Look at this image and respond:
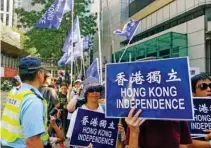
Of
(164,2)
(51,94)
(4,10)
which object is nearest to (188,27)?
(164,2)

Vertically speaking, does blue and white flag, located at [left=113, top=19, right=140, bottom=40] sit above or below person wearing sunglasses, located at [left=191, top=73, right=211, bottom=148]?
above

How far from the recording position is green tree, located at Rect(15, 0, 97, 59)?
2836cm

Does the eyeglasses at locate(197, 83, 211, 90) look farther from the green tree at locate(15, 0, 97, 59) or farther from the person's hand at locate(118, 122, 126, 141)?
the green tree at locate(15, 0, 97, 59)

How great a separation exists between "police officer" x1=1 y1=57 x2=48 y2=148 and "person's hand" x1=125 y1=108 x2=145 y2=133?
2.60ft

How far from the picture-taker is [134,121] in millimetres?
2459

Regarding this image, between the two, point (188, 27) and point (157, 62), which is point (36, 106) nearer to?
point (157, 62)

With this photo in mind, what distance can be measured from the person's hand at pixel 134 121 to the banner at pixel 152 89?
5cm

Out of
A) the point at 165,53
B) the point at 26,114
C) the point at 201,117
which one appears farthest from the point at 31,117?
the point at 165,53

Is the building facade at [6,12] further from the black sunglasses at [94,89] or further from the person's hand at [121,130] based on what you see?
the person's hand at [121,130]

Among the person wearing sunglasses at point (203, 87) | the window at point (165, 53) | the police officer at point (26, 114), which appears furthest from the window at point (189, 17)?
the police officer at point (26, 114)

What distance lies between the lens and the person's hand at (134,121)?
2.43 metres

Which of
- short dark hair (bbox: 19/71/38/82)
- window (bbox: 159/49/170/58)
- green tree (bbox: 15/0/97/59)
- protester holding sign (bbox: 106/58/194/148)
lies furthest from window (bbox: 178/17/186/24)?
protester holding sign (bbox: 106/58/194/148)

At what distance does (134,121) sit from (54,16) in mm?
11212

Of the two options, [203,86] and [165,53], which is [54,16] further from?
[165,53]
